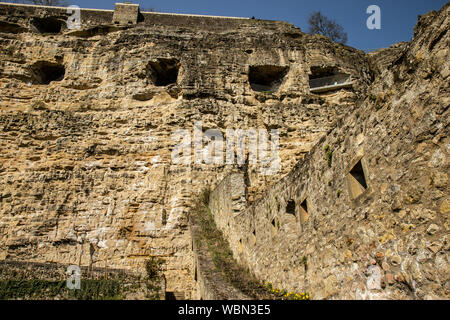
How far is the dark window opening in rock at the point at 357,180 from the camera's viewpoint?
13.8 feet

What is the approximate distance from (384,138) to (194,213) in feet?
26.0

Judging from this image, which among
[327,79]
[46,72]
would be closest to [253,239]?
[327,79]

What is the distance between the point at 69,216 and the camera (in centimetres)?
1143

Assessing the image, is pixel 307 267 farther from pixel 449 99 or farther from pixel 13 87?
pixel 13 87

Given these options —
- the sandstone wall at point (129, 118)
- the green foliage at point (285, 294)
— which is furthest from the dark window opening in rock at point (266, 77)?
the green foliage at point (285, 294)

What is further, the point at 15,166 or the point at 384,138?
the point at 15,166

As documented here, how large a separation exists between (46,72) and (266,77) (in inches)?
370

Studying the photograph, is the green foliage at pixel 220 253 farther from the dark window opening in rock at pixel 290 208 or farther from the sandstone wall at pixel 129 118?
the dark window opening in rock at pixel 290 208

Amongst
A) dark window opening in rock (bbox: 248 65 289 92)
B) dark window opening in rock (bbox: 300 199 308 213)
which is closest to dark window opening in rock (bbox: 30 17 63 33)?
dark window opening in rock (bbox: 248 65 289 92)

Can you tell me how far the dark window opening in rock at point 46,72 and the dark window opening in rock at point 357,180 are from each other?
14.1 metres

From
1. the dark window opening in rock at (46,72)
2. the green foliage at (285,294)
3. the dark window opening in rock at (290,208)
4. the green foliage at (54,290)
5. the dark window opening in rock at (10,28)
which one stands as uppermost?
the dark window opening in rock at (10,28)

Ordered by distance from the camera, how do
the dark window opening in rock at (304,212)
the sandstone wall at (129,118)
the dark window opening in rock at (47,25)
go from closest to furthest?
the dark window opening in rock at (304,212)
the sandstone wall at (129,118)
the dark window opening in rock at (47,25)

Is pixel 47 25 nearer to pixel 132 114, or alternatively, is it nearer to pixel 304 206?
pixel 132 114
